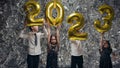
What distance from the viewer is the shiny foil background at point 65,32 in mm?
7484

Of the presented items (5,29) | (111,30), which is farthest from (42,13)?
(111,30)

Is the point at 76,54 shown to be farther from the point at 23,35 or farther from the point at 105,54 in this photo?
the point at 23,35

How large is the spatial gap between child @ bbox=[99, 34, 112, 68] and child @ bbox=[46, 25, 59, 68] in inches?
33.9

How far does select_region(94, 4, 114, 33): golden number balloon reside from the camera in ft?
24.5

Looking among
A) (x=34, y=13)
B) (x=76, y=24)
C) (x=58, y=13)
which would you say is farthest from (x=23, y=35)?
(x=76, y=24)

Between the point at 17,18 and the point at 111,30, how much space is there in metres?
1.85

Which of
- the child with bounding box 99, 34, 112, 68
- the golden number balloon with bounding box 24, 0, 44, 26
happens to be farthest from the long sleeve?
the child with bounding box 99, 34, 112, 68

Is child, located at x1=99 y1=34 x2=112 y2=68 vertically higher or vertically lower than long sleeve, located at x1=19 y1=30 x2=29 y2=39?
lower

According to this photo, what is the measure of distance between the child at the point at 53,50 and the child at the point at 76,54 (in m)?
0.31

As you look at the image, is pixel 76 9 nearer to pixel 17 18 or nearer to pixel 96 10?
pixel 96 10

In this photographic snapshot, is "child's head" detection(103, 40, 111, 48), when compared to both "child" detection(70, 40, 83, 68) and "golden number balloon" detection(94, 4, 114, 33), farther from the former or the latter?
"child" detection(70, 40, 83, 68)

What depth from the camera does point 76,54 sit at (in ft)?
24.5

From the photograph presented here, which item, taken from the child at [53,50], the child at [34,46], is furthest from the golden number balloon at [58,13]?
the child at [34,46]

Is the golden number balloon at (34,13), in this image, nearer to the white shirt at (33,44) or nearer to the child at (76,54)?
the white shirt at (33,44)
